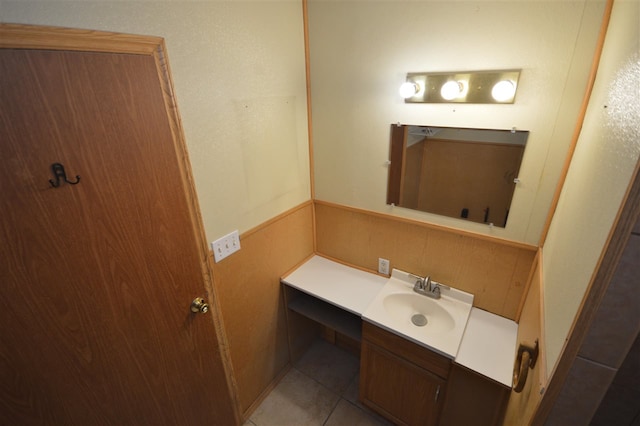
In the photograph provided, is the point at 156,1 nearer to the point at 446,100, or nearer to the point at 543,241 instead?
the point at 446,100

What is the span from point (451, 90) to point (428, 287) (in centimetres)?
106

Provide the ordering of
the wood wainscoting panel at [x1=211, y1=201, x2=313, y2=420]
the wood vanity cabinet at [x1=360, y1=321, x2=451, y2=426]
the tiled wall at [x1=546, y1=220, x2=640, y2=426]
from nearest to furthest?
the tiled wall at [x1=546, y1=220, x2=640, y2=426], the wood vanity cabinet at [x1=360, y1=321, x2=451, y2=426], the wood wainscoting panel at [x1=211, y1=201, x2=313, y2=420]

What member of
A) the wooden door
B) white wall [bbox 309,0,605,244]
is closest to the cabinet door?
white wall [bbox 309,0,605,244]

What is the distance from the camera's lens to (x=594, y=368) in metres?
0.60

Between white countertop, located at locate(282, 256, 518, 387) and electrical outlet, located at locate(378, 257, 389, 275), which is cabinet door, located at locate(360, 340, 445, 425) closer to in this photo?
white countertop, located at locate(282, 256, 518, 387)

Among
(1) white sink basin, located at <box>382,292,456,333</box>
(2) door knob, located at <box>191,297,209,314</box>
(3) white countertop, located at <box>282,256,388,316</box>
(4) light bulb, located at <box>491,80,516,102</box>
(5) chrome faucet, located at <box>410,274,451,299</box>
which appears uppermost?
(4) light bulb, located at <box>491,80,516,102</box>

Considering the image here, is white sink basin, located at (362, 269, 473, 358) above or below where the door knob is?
below

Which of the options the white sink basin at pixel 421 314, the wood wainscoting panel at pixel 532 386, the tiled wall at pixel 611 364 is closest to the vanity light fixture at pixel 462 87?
the wood wainscoting panel at pixel 532 386

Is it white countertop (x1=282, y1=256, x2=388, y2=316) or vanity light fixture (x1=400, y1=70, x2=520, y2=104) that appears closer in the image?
vanity light fixture (x1=400, y1=70, x2=520, y2=104)

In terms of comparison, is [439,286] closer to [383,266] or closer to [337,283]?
[383,266]

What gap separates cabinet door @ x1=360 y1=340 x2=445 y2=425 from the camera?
4.75 feet

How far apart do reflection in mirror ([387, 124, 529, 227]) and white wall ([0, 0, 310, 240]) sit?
64 cm

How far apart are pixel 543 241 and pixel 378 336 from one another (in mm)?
919

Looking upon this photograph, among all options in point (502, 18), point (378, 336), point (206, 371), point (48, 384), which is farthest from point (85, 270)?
point (502, 18)
